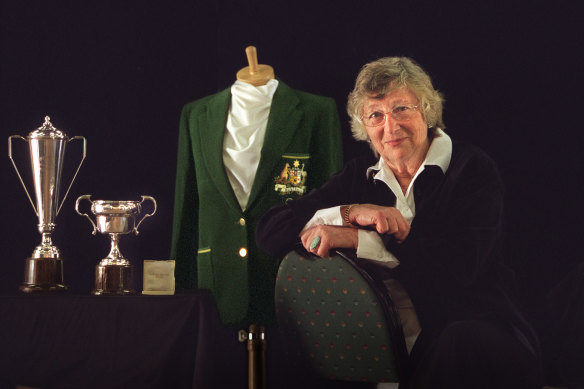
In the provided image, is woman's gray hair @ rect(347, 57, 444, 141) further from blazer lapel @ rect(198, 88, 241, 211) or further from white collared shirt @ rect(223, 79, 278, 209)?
A: blazer lapel @ rect(198, 88, 241, 211)

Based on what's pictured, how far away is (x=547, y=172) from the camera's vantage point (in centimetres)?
241

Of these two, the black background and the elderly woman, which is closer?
the elderly woman

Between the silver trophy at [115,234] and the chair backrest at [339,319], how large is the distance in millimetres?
531

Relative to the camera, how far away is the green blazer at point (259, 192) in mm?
2580

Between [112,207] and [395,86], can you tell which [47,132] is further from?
[395,86]

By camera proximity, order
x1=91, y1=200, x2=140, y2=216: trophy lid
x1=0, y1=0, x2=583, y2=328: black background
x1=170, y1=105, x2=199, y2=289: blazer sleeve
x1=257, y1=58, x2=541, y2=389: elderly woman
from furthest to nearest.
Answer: x1=170, y1=105, x2=199, y2=289: blazer sleeve
x1=91, y1=200, x2=140, y2=216: trophy lid
x1=0, y1=0, x2=583, y2=328: black background
x1=257, y1=58, x2=541, y2=389: elderly woman

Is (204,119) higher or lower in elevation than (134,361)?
higher

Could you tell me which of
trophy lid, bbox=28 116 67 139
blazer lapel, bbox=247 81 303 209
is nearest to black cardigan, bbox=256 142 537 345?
blazer lapel, bbox=247 81 303 209

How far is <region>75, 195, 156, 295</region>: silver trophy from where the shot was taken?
Result: 8.16ft

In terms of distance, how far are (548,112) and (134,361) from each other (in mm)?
1591

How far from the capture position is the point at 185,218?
271 centimetres

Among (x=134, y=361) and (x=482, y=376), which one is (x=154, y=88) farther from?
(x=482, y=376)

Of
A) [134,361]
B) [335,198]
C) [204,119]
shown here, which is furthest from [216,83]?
[134,361]

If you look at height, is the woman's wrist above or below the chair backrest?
above
